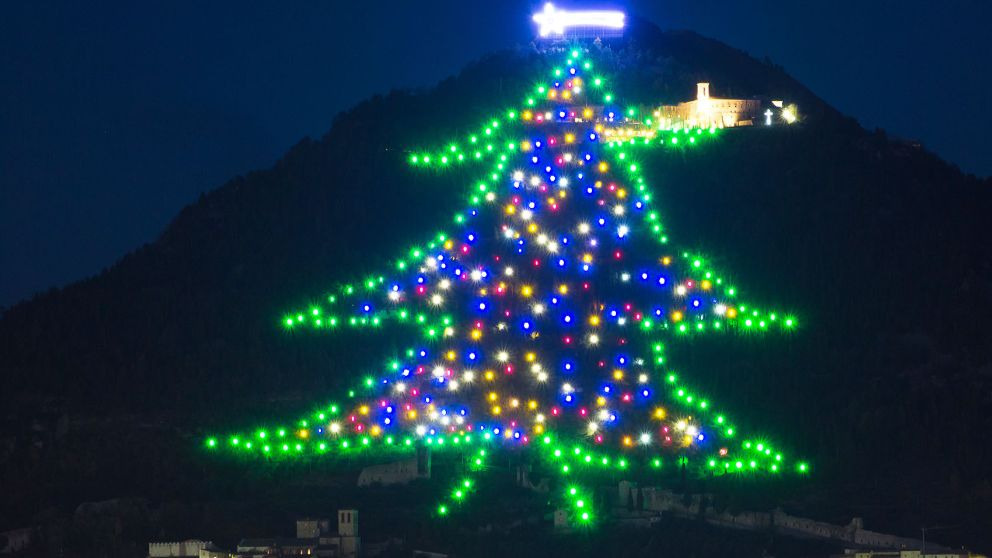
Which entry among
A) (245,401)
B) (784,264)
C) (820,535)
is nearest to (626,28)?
(784,264)

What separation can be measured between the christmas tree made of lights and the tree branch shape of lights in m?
11.5

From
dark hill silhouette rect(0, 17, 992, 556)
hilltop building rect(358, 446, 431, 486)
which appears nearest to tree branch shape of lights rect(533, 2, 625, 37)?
dark hill silhouette rect(0, 17, 992, 556)

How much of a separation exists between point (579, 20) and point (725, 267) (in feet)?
30.0

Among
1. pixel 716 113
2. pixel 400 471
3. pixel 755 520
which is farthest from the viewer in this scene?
pixel 716 113

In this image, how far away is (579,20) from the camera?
96.3 m

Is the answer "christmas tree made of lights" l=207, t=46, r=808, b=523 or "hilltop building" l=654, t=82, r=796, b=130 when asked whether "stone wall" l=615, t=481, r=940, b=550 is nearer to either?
"christmas tree made of lights" l=207, t=46, r=808, b=523

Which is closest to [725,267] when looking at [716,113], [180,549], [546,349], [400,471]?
[716,113]

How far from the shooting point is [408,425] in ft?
259

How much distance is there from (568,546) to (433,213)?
18.3 meters

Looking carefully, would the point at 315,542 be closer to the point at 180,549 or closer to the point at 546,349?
the point at 180,549

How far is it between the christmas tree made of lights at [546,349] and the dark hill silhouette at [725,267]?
2524mm

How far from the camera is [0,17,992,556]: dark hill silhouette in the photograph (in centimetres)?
8262

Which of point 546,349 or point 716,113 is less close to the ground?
point 716,113

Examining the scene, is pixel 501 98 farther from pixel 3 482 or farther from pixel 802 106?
pixel 3 482
